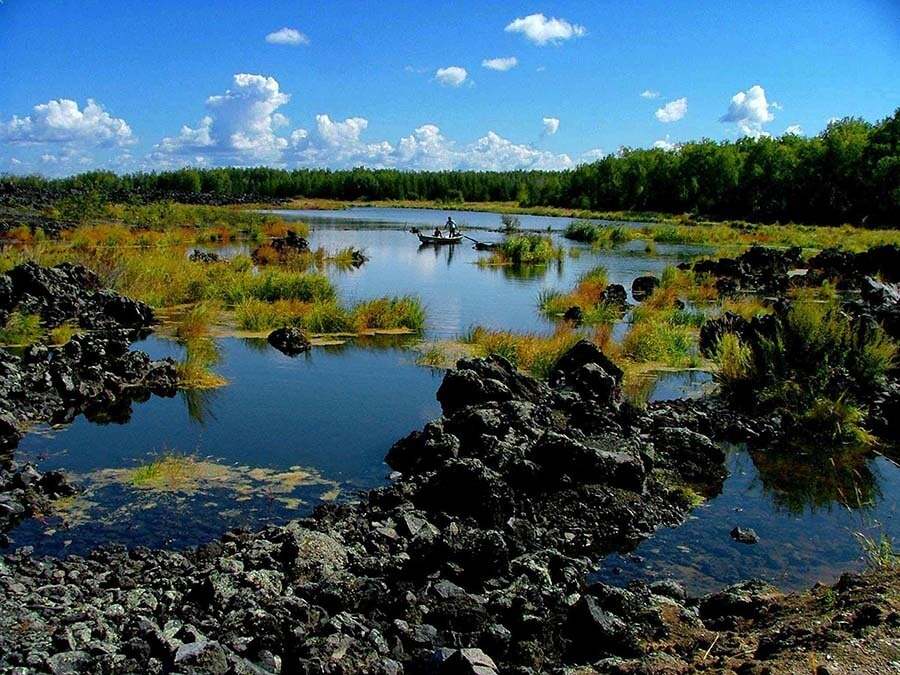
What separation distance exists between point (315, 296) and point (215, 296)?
8.78ft

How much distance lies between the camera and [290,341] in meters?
16.8

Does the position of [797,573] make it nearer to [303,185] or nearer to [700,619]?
[700,619]

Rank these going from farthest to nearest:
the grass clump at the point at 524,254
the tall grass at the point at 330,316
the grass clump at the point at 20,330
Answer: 1. the grass clump at the point at 524,254
2. the tall grass at the point at 330,316
3. the grass clump at the point at 20,330

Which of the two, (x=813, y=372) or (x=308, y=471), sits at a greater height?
(x=813, y=372)

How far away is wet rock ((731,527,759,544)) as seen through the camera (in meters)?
8.01

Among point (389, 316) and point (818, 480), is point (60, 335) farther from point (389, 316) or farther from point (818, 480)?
point (818, 480)

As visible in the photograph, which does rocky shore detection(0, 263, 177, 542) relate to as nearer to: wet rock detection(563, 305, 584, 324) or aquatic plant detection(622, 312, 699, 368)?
aquatic plant detection(622, 312, 699, 368)

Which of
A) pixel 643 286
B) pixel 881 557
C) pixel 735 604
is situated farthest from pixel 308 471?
pixel 643 286

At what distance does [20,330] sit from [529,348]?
978cm

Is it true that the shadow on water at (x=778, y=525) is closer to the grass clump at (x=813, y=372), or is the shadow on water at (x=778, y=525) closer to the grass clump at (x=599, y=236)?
the grass clump at (x=813, y=372)

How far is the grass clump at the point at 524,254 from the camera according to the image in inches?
1480

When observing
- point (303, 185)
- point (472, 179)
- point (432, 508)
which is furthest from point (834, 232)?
point (303, 185)

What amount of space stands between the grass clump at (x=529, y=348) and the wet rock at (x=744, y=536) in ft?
19.9

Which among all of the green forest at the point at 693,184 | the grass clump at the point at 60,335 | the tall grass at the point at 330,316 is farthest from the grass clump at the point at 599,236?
the grass clump at the point at 60,335
